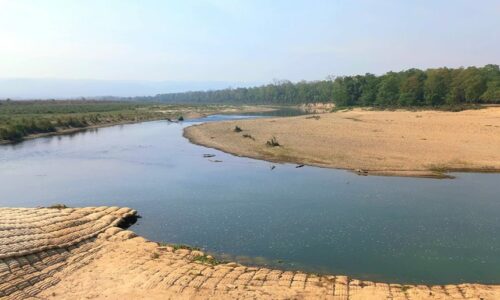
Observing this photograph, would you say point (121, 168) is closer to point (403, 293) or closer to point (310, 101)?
point (403, 293)

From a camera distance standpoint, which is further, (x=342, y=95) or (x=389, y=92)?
(x=342, y=95)

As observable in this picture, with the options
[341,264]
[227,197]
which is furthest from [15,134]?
[341,264]

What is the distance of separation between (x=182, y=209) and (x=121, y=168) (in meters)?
16.2

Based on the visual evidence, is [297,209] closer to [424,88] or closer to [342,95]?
[424,88]

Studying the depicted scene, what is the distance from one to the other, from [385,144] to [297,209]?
22434 millimetres

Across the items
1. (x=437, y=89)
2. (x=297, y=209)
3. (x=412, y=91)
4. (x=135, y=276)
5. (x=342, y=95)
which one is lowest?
(x=297, y=209)

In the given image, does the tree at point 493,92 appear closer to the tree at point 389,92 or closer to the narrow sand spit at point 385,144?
the narrow sand spit at point 385,144

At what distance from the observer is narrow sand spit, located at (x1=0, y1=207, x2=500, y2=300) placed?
1509 cm

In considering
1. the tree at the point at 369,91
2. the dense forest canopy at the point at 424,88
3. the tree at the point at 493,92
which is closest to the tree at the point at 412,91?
the dense forest canopy at the point at 424,88

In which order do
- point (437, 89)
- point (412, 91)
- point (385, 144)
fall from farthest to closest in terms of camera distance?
point (412, 91)
point (437, 89)
point (385, 144)

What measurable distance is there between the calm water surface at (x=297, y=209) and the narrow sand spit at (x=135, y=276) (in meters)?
1.96

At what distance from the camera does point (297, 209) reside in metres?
26.3

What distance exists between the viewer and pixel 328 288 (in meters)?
15.4

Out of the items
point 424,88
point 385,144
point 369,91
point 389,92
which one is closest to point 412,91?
point 424,88
